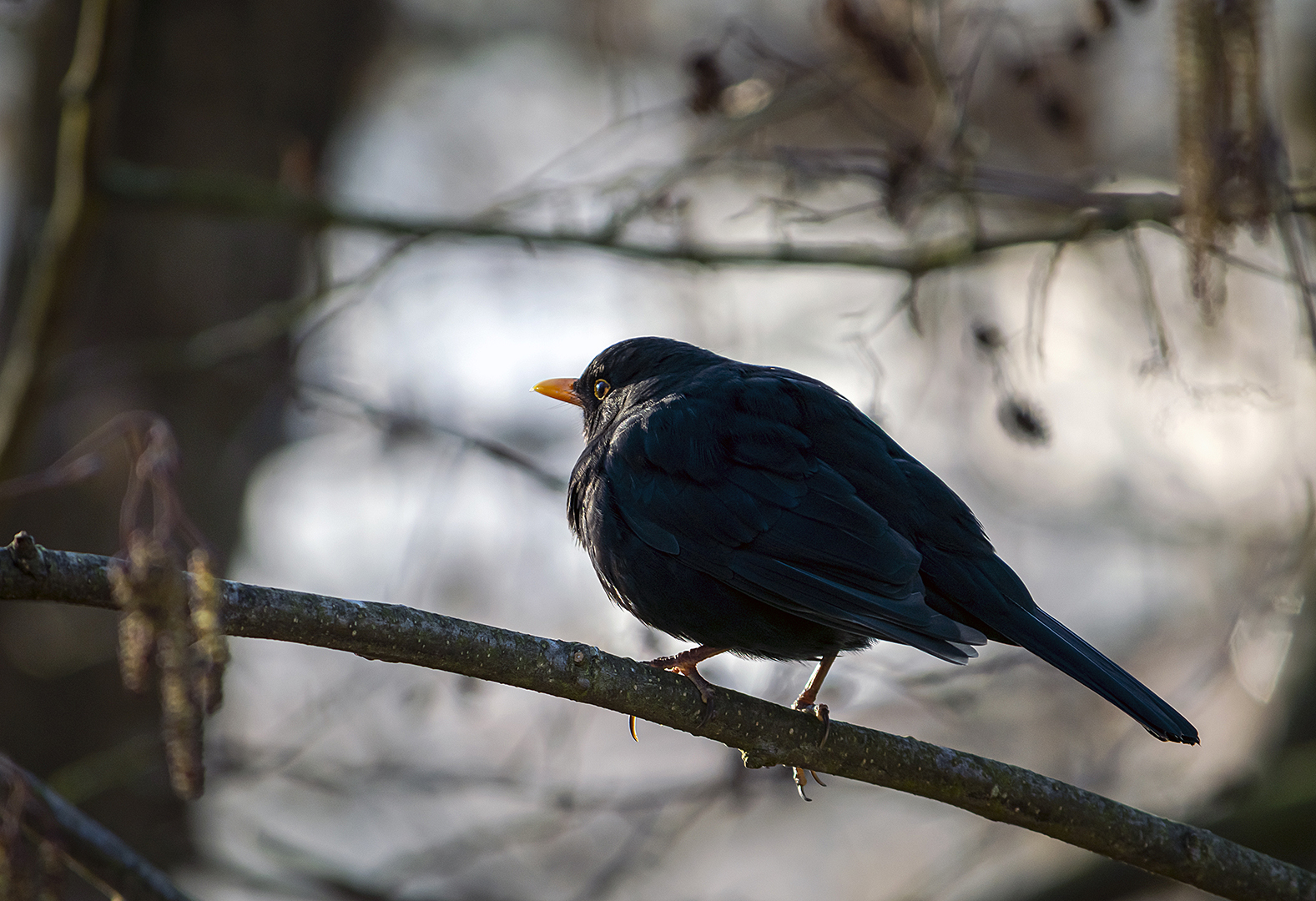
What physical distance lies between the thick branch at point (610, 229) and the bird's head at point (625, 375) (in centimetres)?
44

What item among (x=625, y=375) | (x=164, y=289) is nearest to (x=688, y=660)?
(x=625, y=375)

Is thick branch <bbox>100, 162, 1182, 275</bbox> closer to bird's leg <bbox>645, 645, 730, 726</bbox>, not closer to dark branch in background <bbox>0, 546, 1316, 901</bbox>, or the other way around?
bird's leg <bbox>645, 645, 730, 726</bbox>

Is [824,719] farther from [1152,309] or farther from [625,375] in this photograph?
[625,375]

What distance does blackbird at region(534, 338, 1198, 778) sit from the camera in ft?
10.9

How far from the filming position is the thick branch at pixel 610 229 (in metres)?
3.80

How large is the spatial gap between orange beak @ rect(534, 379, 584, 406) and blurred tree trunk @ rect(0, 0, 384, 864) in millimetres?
1190

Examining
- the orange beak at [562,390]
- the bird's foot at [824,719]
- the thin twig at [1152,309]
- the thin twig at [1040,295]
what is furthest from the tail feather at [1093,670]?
the orange beak at [562,390]

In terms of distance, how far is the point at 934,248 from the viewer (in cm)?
432

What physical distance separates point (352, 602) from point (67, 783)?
316cm

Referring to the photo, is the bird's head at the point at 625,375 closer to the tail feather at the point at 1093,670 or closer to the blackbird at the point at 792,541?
the blackbird at the point at 792,541

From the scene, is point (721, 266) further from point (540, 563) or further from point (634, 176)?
point (540, 563)

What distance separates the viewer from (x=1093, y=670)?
3.24m

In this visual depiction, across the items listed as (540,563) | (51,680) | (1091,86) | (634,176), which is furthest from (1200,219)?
(1091,86)

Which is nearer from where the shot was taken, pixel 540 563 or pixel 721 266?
pixel 721 266
